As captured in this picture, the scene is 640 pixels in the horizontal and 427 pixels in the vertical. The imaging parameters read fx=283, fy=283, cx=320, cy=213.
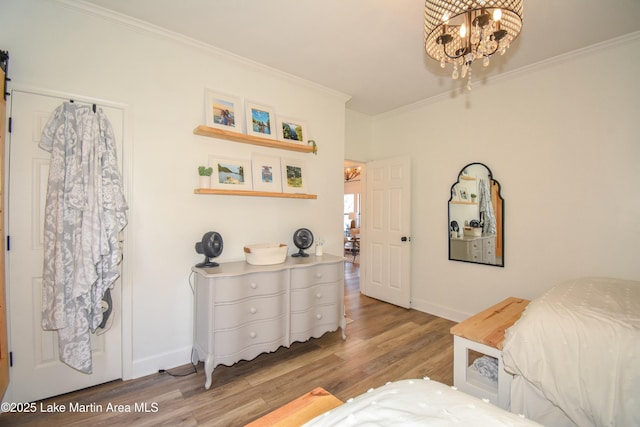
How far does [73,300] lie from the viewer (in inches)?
74.3

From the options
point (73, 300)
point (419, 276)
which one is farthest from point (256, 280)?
point (419, 276)

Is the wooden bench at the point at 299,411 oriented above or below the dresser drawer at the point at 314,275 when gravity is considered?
below

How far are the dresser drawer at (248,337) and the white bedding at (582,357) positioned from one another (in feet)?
5.44

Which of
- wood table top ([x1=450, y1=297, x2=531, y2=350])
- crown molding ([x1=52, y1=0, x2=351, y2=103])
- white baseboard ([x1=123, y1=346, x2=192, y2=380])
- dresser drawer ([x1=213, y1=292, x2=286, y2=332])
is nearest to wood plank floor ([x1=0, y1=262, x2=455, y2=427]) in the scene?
white baseboard ([x1=123, y1=346, x2=192, y2=380])

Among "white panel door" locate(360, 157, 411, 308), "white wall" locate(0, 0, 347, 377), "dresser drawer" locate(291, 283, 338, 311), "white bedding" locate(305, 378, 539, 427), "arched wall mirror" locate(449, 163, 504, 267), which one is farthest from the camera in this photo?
"white panel door" locate(360, 157, 411, 308)

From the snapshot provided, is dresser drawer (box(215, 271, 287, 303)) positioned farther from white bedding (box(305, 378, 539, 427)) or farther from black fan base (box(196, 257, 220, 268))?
white bedding (box(305, 378, 539, 427))

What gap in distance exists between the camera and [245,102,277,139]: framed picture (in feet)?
9.13

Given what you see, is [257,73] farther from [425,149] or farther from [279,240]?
[425,149]

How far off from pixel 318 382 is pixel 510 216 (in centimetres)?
258

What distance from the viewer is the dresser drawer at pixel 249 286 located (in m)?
2.16

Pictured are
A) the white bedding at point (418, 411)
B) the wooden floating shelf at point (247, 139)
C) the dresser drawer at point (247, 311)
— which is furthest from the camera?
the wooden floating shelf at point (247, 139)

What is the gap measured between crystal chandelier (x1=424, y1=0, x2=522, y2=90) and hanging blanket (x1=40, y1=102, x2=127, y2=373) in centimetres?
231

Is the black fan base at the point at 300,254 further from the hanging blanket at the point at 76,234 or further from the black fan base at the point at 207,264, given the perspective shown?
the hanging blanket at the point at 76,234

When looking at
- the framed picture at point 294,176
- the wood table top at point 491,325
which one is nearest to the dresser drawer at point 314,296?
the framed picture at point 294,176
